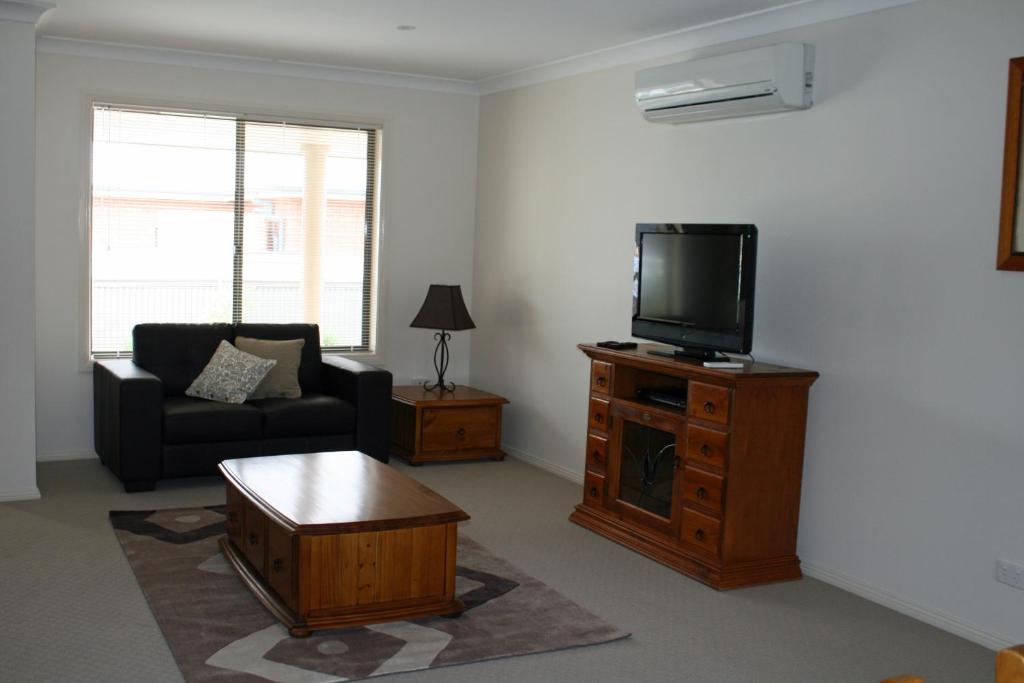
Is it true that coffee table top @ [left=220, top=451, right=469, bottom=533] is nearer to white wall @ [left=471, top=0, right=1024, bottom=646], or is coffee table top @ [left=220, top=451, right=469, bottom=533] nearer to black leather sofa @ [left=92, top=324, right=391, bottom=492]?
black leather sofa @ [left=92, top=324, right=391, bottom=492]

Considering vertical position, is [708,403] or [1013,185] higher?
[1013,185]

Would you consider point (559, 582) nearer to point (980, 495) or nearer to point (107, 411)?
point (980, 495)

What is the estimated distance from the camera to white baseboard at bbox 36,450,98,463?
6088mm

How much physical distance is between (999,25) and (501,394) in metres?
4.04

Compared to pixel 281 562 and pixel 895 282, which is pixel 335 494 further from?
pixel 895 282

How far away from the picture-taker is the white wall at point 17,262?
197 inches

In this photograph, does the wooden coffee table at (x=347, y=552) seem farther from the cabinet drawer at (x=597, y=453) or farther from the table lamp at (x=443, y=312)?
the table lamp at (x=443, y=312)

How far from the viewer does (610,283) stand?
19.0ft

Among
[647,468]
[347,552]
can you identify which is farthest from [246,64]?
[347,552]

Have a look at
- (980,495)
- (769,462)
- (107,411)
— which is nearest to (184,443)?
(107,411)

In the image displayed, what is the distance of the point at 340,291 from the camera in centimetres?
704

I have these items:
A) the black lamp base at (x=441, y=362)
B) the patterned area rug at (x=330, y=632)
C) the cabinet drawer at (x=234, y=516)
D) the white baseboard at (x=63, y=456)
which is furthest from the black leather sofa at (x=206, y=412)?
the cabinet drawer at (x=234, y=516)

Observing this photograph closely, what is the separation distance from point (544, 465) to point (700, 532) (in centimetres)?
212

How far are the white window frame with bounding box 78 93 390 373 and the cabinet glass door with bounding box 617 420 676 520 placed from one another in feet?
8.81
